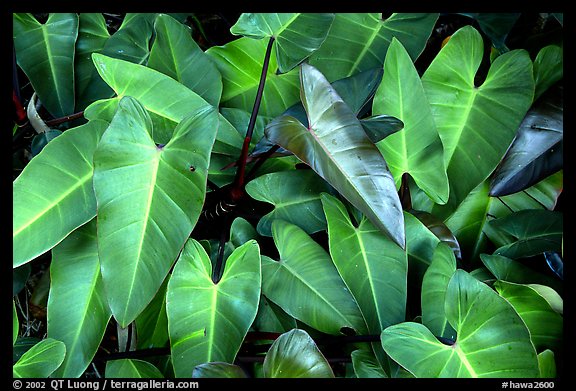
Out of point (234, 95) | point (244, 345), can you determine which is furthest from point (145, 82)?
point (244, 345)

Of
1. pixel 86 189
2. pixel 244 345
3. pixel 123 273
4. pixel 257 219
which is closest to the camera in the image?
pixel 123 273

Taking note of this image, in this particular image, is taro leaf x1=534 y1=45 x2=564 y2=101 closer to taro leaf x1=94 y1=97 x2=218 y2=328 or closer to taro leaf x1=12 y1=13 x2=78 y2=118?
taro leaf x1=94 y1=97 x2=218 y2=328

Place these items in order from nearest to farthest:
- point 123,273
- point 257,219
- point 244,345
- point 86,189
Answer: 1. point 123,273
2. point 86,189
3. point 244,345
4. point 257,219

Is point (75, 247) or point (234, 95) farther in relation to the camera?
point (234, 95)

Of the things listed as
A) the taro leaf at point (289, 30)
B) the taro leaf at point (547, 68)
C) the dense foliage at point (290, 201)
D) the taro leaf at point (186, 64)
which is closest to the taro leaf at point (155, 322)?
the dense foliage at point (290, 201)

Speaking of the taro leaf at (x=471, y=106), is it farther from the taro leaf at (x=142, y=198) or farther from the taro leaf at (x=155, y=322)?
the taro leaf at (x=155, y=322)

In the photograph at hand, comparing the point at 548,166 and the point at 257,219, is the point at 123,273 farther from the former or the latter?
the point at 548,166

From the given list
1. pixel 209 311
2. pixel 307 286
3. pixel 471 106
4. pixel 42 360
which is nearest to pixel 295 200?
pixel 307 286

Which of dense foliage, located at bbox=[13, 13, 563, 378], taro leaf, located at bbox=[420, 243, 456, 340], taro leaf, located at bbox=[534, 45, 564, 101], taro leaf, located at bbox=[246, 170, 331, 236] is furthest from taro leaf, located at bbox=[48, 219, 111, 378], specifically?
taro leaf, located at bbox=[534, 45, 564, 101]
